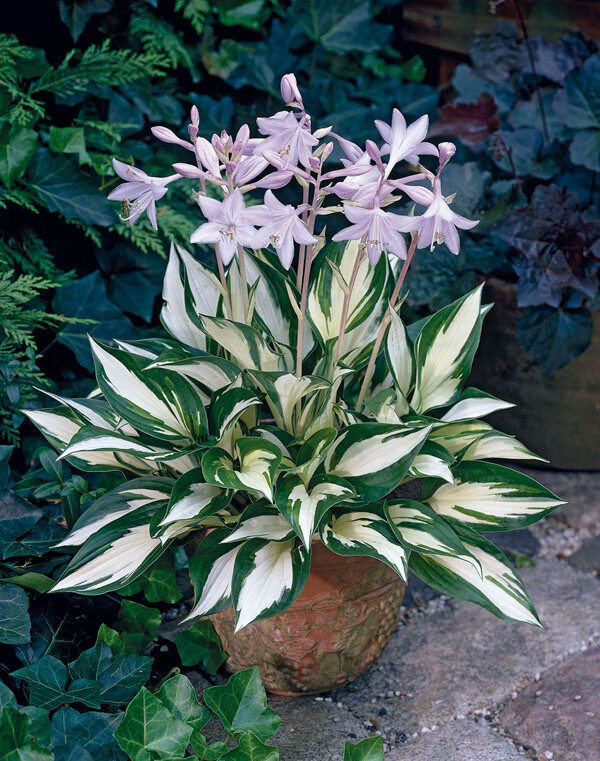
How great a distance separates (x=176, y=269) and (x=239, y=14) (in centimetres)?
120

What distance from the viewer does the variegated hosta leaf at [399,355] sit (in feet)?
4.07

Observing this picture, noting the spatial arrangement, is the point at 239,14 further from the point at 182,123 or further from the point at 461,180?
the point at 461,180

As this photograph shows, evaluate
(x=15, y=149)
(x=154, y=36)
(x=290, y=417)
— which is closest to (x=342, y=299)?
(x=290, y=417)

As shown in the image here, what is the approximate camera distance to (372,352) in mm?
1315

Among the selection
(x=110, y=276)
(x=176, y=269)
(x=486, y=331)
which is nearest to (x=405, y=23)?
(x=486, y=331)

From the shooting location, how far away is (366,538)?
1.15 m

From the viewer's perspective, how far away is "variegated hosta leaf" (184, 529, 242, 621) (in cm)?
115

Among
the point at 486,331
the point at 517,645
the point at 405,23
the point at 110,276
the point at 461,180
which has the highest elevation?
the point at 405,23

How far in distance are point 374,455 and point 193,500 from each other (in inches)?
11.0

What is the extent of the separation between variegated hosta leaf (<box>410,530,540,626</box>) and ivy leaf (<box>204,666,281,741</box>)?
31cm

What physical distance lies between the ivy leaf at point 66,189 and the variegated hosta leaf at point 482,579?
101 cm

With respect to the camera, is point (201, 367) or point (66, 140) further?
point (66, 140)

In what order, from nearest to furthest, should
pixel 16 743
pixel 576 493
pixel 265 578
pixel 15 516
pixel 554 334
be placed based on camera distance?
pixel 16 743, pixel 265 578, pixel 15 516, pixel 554 334, pixel 576 493

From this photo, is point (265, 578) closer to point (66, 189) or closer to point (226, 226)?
point (226, 226)
